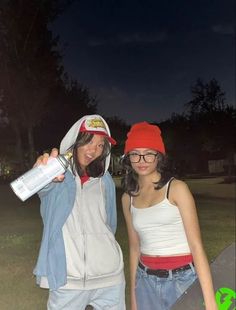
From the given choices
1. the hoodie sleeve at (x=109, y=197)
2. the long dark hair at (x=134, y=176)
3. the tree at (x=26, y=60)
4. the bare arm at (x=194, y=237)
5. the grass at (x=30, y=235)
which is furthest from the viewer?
the tree at (x=26, y=60)

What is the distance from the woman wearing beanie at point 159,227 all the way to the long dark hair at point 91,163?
13cm

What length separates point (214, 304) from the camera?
2395 mm

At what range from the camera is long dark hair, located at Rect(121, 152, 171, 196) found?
2480 mm

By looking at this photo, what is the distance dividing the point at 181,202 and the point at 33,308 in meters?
2.74

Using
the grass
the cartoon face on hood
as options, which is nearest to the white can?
the cartoon face on hood

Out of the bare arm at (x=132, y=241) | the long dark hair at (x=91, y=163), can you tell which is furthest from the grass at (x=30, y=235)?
the long dark hair at (x=91, y=163)

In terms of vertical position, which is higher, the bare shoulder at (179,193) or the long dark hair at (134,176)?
the long dark hair at (134,176)

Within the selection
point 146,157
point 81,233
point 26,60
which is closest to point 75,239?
point 81,233

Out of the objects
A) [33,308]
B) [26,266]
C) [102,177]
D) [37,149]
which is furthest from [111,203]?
[37,149]

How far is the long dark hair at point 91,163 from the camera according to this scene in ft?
8.26

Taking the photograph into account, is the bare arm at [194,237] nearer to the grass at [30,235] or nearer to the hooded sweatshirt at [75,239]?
the hooded sweatshirt at [75,239]

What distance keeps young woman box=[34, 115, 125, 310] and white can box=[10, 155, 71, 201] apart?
34mm

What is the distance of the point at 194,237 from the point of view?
2.38m

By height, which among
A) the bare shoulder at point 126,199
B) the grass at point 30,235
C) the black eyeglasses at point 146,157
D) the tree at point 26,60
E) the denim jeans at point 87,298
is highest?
the tree at point 26,60
